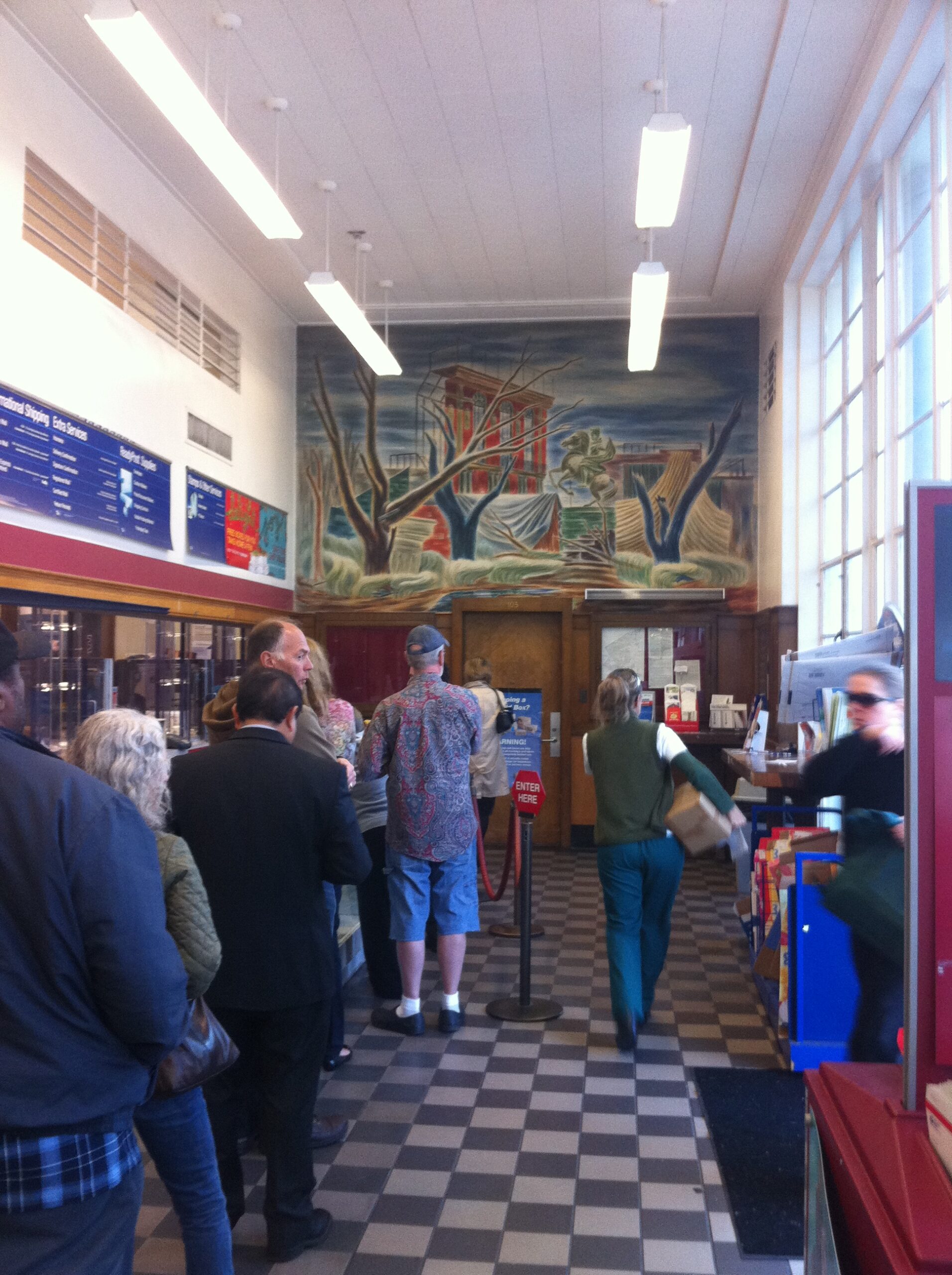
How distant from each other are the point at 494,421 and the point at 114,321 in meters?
4.35

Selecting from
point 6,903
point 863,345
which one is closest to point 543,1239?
point 6,903

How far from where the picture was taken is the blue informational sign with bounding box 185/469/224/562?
754cm

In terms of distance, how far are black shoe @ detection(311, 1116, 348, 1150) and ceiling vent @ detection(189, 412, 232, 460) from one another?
5115 millimetres

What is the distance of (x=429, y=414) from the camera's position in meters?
10.0

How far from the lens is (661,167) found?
192 inches

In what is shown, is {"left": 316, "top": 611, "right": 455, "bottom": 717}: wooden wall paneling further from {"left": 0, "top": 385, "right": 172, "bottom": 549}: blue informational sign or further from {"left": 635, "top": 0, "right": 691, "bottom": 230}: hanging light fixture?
{"left": 635, "top": 0, "right": 691, "bottom": 230}: hanging light fixture

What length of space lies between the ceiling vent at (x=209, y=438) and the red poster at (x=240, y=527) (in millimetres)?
303

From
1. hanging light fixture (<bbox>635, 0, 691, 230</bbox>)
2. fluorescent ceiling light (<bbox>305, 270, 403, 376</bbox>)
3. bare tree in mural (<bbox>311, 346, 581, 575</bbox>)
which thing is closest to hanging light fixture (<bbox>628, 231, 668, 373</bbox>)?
hanging light fixture (<bbox>635, 0, 691, 230</bbox>)

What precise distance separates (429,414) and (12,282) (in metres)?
5.19

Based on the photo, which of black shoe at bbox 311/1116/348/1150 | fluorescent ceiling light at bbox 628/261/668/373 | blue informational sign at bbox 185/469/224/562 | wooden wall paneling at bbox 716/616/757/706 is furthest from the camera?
wooden wall paneling at bbox 716/616/757/706

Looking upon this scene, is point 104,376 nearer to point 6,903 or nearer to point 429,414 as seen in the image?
point 429,414

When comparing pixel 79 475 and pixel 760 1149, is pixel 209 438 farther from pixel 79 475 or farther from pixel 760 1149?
pixel 760 1149

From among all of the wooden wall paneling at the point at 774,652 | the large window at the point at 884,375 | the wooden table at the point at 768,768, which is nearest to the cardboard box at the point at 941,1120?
the large window at the point at 884,375

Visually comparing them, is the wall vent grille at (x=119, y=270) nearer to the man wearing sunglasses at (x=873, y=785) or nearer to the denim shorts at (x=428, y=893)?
the denim shorts at (x=428, y=893)
